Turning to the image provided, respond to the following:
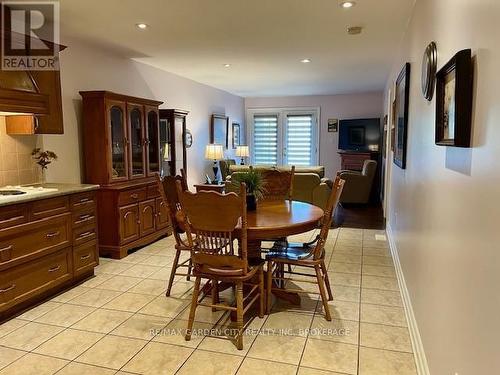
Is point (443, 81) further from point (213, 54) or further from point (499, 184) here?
point (213, 54)

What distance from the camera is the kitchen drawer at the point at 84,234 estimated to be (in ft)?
10.9

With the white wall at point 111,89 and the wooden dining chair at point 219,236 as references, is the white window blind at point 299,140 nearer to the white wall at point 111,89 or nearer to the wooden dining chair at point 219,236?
the white wall at point 111,89

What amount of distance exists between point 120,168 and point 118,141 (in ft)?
1.00

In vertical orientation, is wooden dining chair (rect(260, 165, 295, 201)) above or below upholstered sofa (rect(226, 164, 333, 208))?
above

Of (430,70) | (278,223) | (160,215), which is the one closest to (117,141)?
(160,215)

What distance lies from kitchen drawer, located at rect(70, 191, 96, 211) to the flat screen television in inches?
258

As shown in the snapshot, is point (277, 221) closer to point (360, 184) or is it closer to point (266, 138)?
point (360, 184)

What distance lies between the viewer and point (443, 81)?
1718mm

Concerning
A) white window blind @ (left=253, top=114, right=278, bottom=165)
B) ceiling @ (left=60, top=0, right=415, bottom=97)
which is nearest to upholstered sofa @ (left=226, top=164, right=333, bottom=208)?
ceiling @ (left=60, top=0, right=415, bottom=97)

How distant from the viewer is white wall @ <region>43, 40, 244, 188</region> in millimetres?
3868

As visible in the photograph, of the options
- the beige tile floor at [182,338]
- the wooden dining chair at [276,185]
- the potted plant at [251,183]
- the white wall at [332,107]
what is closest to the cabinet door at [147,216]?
the beige tile floor at [182,338]

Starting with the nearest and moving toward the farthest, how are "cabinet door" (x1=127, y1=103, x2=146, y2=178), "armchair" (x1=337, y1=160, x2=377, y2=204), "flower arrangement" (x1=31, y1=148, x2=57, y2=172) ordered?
"flower arrangement" (x1=31, y1=148, x2=57, y2=172) < "cabinet door" (x1=127, y1=103, x2=146, y2=178) < "armchair" (x1=337, y1=160, x2=377, y2=204)

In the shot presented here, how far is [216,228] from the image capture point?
2.28 metres

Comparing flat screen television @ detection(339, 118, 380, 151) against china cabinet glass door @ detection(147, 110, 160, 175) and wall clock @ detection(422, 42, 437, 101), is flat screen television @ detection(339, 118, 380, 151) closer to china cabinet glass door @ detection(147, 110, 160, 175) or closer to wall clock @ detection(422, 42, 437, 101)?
china cabinet glass door @ detection(147, 110, 160, 175)
